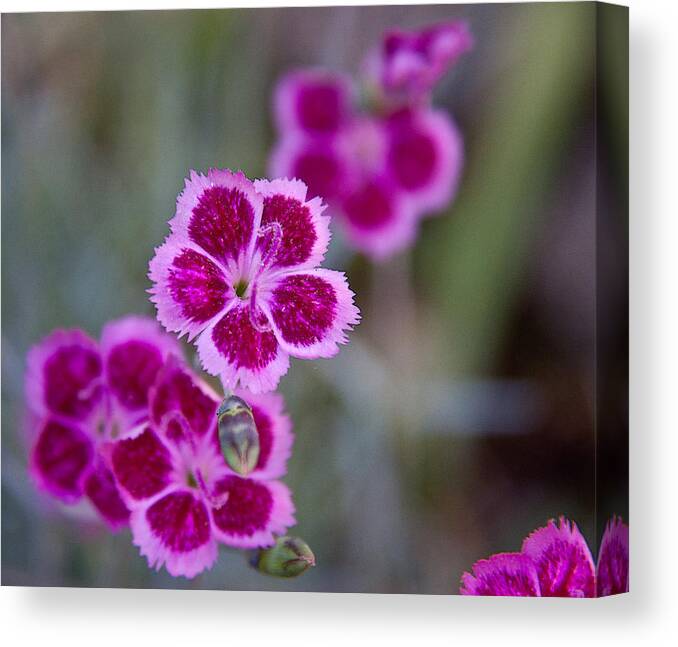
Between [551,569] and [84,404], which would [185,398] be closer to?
[84,404]

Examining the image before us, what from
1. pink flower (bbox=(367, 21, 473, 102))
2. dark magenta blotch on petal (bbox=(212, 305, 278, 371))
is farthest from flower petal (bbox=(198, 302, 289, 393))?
pink flower (bbox=(367, 21, 473, 102))

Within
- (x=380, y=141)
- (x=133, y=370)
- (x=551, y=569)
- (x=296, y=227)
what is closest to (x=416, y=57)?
(x=380, y=141)

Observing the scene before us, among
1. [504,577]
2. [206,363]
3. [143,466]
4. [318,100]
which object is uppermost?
[318,100]

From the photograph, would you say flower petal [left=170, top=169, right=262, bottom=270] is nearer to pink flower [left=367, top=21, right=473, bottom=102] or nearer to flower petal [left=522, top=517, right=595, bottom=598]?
pink flower [left=367, top=21, right=473, bottom=102]

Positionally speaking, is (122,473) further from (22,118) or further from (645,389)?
(645,389)

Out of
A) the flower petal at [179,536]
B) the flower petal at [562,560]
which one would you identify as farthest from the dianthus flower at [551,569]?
the flower petal at [179,536]

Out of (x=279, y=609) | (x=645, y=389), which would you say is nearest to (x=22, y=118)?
(x=279, y=609)

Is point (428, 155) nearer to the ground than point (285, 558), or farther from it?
farther from it
